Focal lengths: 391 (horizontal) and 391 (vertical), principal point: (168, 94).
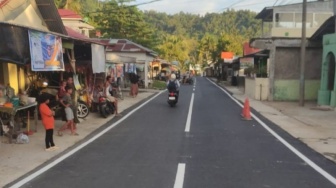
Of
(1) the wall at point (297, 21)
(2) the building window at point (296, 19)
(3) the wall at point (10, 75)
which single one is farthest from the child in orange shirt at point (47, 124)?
(2) the building window at point (296, 19)

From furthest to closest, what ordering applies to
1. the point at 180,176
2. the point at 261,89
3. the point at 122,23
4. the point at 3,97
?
the point at 122,23
the point at 261,89
the point at 3,97
the point at 180,176

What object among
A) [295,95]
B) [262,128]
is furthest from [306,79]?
[262,128]

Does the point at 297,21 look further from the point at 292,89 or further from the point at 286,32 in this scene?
the point at 292,89

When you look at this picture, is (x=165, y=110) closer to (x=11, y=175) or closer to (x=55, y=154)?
(x=55, y=154)

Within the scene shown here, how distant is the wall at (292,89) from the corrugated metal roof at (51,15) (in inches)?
626

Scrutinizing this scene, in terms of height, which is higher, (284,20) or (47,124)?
(284,20)

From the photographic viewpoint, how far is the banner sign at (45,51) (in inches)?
417

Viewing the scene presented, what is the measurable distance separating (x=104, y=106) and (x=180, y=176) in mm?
9274

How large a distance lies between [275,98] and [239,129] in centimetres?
1318

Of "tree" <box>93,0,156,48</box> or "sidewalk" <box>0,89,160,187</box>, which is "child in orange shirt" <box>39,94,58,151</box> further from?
"tree" <box>93,0,156,48</box>

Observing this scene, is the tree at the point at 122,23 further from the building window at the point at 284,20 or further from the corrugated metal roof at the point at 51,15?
the corrugated metal roof at the point at 51,15

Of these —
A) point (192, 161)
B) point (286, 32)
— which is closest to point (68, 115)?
point (192, 161)

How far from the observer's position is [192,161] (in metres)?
8.88

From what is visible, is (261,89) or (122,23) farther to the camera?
(122,23)
